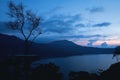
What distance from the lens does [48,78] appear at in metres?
20.5

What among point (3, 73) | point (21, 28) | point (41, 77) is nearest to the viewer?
point (3, 73)

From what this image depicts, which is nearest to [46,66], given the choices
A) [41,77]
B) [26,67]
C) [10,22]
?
[41,77]

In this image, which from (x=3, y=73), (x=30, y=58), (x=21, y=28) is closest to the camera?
(x=30, y=58)

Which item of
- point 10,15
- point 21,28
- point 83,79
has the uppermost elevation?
point 10,15

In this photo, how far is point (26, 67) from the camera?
13.4 metres

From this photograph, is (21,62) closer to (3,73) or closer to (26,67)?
(26,67)

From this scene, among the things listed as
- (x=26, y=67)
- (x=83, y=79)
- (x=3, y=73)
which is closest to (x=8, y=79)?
(x=3, y=73)

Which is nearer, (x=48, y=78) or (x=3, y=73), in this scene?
(x=3, y=73)

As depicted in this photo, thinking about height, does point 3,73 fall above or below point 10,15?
below

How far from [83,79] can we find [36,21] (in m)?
8.65

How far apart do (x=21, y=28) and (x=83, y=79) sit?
9.27 meters

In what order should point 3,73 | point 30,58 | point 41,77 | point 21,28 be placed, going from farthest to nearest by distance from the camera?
point 41,77 → point 21,28 → point 3,73 → point 30,58

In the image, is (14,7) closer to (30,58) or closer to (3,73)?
(3,73)

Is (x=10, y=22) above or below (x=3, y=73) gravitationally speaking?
above
